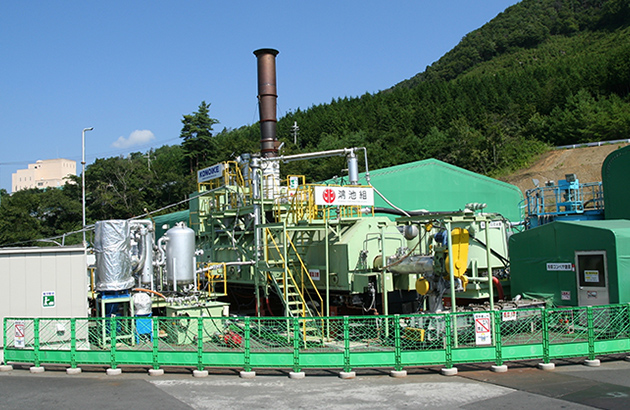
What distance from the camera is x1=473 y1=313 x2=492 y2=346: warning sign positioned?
11375mm

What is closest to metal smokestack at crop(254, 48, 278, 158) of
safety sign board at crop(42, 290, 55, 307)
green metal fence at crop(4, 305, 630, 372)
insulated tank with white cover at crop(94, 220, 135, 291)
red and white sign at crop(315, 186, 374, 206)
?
red and white sign at crop(315, 186, 374, 206)

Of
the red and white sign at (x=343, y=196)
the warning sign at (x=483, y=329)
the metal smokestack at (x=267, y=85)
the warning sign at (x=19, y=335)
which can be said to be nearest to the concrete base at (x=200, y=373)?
the warning sign at (x=19, y=335)

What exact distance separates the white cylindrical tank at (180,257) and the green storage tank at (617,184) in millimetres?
16053

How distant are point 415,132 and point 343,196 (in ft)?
237

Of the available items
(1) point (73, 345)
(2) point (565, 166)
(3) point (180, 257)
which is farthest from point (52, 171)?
(1) point (73, 345)

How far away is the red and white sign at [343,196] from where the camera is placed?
17078 millimetres

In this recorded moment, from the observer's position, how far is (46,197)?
62281 millimetres

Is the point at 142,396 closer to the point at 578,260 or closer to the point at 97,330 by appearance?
the point at 97,330

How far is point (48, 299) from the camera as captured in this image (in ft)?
44.9

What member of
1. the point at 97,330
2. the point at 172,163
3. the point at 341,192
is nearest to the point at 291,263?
the point at 341,192

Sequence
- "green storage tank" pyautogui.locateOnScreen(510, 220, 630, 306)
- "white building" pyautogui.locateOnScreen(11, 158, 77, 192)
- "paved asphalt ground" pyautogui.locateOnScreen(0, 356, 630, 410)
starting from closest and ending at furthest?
"paved asphalt ground" pyautogui.locateOnScreen(0, 356, 630, 410) < "green storage tank" pyautogui.locateOnScreen(510, 220, 630, 306) < "white building" pyautogui.locateOnScreen(11, 158, 77, 192)

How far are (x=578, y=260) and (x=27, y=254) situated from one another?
48.8 feet

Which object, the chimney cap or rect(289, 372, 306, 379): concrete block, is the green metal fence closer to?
rect(289, 372, 306, 379): concrete block

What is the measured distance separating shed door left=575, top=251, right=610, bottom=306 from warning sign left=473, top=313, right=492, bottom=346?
4.79 m
